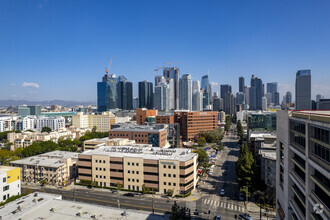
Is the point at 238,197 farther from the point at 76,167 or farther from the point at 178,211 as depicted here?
the point at 76,167

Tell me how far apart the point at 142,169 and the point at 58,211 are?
2519 cm

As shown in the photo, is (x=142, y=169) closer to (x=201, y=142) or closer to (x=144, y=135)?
(x=144, y=135)

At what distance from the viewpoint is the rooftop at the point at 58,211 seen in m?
33.1

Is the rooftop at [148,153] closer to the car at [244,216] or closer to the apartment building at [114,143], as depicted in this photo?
the apartment building at [114,143]

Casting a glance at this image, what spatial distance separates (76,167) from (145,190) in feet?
91.5

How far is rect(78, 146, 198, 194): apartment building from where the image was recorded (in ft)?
180

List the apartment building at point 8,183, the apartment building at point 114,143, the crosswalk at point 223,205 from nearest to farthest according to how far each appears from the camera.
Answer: the apartment building at point 8,183 → the crosswalk at point 223,205 → the apartment building at point 114,143

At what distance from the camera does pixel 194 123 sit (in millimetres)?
137125

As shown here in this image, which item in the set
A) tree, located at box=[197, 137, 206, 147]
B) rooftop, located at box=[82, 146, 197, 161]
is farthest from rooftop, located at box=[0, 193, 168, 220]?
tree, located at box=[197, 137, 206, 147]

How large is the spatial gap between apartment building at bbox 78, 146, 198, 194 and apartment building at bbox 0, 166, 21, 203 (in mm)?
16712

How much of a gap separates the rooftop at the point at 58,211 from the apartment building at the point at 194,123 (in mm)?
101649

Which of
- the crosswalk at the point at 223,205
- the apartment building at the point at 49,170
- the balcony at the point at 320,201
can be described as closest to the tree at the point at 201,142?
the crosswalk at the point at 223,205

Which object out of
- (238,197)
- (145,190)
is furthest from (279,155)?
(145,190)

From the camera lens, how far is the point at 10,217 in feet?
106
